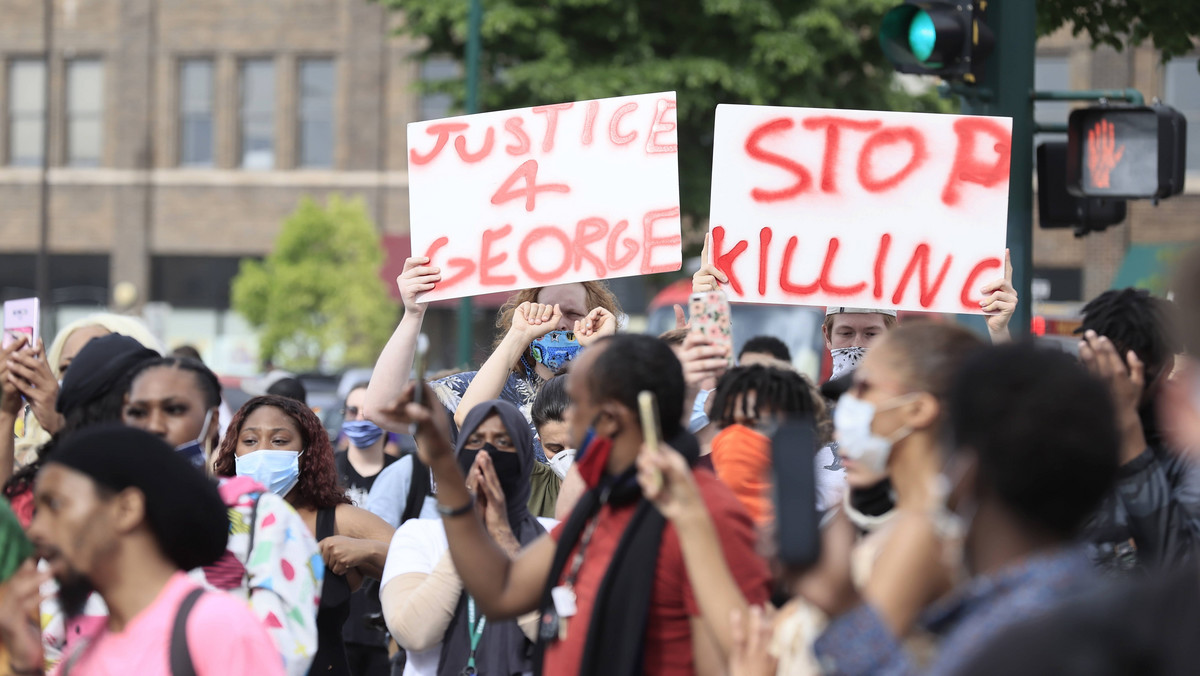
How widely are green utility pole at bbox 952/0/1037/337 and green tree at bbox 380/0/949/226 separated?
11.8 meters

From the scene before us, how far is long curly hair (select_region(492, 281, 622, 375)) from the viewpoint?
16.6 feet

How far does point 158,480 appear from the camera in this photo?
9.28ft

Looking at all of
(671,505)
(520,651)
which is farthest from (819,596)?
(520,651)

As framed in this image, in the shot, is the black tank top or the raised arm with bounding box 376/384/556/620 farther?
the black tank top

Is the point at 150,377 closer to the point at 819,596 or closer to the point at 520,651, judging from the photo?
the point at 520,651

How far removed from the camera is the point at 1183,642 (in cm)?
163

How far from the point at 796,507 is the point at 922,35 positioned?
4.61 m

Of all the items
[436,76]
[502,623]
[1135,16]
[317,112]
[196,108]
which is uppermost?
[436,76]

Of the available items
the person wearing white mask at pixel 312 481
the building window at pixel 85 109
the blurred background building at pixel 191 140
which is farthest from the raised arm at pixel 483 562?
the building window at pixel 85 109

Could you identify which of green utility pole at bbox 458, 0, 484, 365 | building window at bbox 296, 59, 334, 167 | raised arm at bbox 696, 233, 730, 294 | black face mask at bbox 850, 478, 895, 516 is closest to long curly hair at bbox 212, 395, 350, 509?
raised arm at bbox 696, 233, 730, 294

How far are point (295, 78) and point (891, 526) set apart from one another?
3205cm

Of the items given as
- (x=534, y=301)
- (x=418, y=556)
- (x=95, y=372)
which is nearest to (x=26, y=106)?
(x=534, y=301)

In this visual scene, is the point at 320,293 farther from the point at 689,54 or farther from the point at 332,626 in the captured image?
the point at 332,626

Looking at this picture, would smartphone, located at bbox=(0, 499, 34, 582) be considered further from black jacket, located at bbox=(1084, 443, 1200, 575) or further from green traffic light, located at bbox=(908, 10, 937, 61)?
green traffic light, located at bbox=(908, 10, 937, 61)
